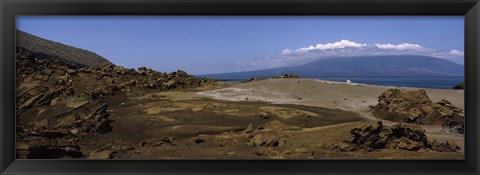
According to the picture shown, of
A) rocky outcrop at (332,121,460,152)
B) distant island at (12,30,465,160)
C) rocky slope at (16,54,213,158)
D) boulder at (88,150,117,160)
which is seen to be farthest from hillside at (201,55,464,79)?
boulder at (88,150,117,160)

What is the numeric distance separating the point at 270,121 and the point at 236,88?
2.36 feet

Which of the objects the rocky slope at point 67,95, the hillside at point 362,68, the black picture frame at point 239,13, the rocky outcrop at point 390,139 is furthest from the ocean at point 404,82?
the rocky slope at point 67,95

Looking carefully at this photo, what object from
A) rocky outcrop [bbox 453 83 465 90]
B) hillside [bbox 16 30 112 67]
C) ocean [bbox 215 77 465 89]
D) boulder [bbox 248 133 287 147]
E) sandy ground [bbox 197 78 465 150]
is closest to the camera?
rocky outcrop [bbox 453 83 465 90]

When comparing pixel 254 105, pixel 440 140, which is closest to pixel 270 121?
pixel 254 105

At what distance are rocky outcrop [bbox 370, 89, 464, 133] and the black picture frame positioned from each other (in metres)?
0.44

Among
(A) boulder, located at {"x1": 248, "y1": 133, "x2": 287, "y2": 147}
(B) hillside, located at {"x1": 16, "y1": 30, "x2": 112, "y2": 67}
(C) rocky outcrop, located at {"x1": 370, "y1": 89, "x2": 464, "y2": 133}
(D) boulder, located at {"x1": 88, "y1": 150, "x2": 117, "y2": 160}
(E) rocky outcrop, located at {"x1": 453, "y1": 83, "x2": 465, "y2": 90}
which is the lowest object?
(D) boulder, located at {"x1": 88, "y1": 150, "x2": 117, "y2": 160}

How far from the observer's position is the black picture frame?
2604 millimetres

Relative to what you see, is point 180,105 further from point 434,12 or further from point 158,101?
point 434,12

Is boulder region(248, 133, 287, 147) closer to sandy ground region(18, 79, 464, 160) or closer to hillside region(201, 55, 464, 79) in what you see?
sandy ground region(18, 79, 464, 160)

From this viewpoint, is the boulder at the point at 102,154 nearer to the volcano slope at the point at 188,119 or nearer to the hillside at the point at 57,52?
the volcano slope at the point at 188,119

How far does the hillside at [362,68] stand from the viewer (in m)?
3.22

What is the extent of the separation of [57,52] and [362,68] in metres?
3.01

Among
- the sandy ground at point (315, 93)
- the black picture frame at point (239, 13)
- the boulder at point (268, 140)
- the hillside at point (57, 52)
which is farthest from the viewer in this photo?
the sandy ground at point (315, 93)

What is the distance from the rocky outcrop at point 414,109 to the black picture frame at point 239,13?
0.44m
